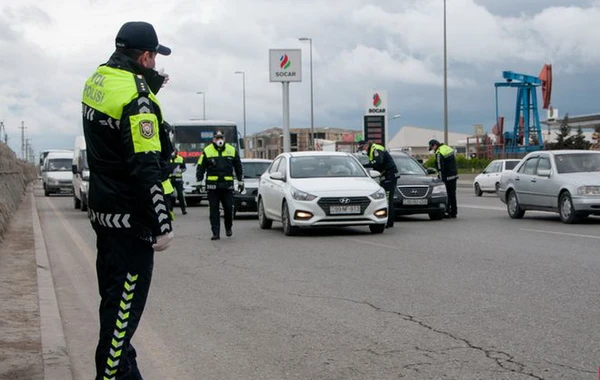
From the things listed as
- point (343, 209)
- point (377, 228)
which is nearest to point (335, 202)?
point (343, 209)

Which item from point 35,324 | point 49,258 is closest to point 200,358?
point 35,324

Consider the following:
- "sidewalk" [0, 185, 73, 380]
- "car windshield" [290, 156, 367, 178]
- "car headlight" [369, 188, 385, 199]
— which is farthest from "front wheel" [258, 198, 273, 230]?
"sidewalk" [0, 185, 73, 380]

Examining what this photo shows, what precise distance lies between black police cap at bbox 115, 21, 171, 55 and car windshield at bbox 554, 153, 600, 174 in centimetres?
1615

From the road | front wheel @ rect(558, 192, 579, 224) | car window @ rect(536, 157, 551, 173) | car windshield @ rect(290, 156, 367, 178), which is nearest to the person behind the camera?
the road

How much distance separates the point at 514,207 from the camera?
21312 mm

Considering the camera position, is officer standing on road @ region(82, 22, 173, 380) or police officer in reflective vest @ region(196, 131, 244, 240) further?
police officer in reflective vest @ region(196, 131, 244, 240)

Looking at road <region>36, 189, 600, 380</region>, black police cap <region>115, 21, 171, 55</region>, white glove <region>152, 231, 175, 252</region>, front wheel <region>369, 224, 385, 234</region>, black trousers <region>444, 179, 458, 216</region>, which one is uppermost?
black police cap <region>115, 21, 171, 55</region>

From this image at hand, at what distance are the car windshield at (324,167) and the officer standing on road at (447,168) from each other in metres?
3.75

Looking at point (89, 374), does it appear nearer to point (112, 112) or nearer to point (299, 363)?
point (299, 363)

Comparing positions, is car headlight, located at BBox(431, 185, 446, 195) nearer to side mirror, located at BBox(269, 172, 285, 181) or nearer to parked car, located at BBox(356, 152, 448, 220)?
parked car, located at BBox(356, 152, 448, 220)

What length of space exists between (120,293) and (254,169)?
21.8 metres

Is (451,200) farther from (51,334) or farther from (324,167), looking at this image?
(51,334)

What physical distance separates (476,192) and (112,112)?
35774mm

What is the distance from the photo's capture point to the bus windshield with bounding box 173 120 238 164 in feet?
111
